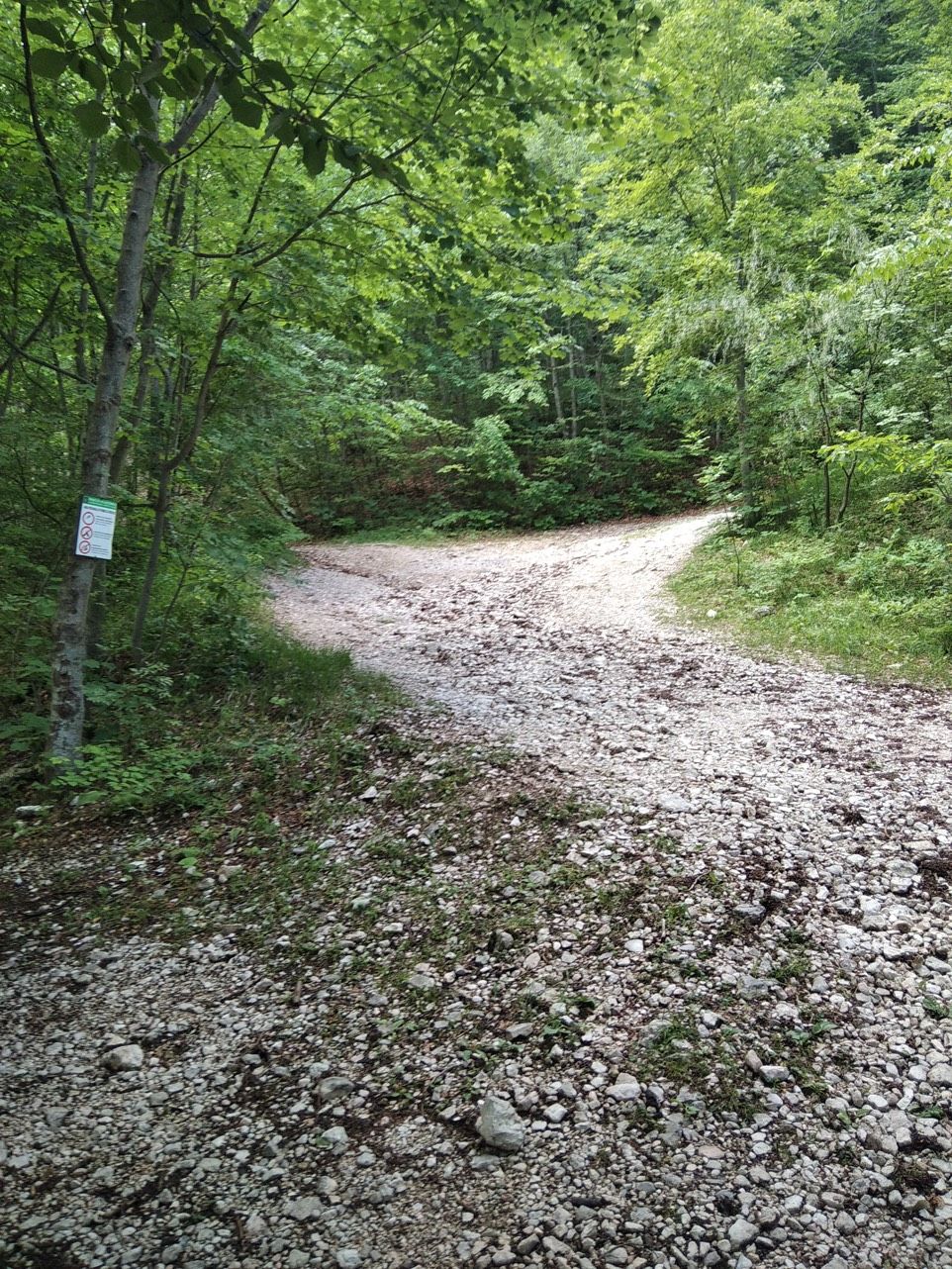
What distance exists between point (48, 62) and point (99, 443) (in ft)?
10.8

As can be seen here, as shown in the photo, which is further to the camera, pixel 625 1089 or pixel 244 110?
pixel 625 1089

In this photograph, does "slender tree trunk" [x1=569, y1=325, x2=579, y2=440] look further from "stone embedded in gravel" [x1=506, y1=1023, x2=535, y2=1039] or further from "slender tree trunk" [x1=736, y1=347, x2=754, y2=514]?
"stone embedded in gravel" [x1=506, y1=1023, x2=535, y2=1039]

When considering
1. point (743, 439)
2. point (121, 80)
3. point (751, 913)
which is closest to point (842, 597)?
point (743, 439)

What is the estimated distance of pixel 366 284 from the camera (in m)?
6.67

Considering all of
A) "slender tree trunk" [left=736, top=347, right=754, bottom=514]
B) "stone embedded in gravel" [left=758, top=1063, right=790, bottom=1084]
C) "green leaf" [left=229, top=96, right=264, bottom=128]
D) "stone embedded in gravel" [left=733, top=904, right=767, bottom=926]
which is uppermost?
"slender tree trunk" [left=736, top=347, right=754, bottom=514]

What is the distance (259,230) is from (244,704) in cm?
430

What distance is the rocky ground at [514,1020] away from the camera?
2.35m

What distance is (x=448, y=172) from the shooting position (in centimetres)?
622

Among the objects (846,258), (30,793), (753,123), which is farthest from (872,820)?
(753,123)

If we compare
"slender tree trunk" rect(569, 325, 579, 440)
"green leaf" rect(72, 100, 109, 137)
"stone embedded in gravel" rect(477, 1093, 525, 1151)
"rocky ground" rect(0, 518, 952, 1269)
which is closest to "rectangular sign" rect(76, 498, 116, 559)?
"rocky ground" rect(0, 518, 952, 1269)

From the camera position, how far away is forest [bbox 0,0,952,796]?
4.63 m

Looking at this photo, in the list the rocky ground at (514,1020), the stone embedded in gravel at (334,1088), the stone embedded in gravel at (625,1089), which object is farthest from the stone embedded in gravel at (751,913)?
the stone embedded in gravel at (334,1088)

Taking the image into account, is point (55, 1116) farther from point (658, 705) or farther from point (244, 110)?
point (658, 705)

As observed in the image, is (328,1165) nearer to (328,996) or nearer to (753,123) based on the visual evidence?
(328,996)
